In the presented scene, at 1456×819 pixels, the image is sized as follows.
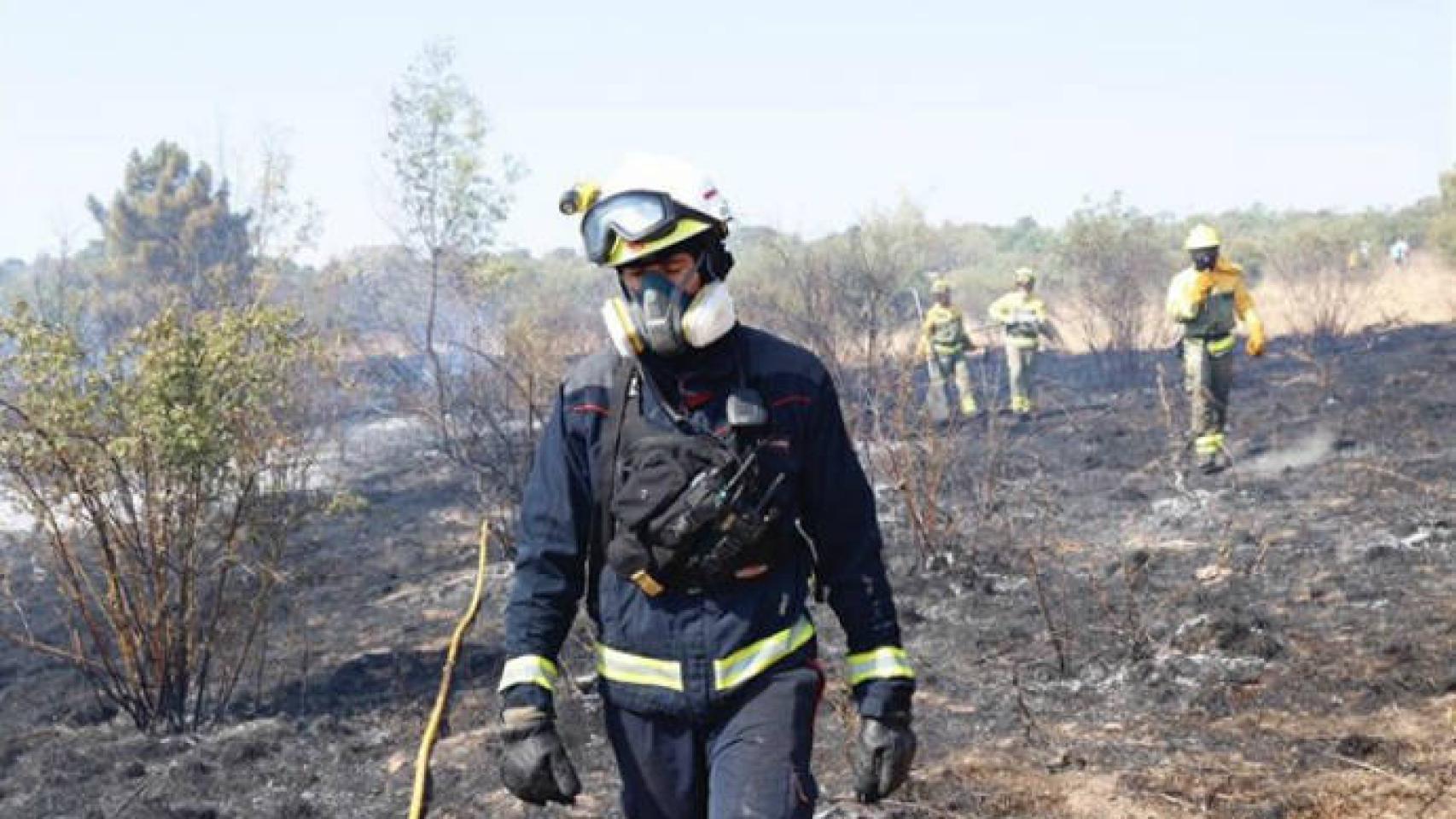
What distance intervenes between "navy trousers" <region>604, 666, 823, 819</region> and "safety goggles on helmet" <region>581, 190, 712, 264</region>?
2.91 feet

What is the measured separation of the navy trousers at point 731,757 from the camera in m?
2.46

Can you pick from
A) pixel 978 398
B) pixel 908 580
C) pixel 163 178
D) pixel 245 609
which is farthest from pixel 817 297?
pixel 163 178

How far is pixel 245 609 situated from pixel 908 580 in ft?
12.3

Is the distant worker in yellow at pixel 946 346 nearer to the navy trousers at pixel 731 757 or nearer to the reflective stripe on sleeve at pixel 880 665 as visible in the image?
the reflective stripe on sleeve at pixel 880 665

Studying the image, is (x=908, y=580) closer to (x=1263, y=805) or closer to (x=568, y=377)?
(x=1263, y=805)

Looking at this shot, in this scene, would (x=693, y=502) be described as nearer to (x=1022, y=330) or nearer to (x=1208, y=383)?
(x=1208, y=383)

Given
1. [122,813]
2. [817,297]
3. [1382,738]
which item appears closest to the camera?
[1382,738]

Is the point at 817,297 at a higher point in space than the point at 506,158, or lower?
lower

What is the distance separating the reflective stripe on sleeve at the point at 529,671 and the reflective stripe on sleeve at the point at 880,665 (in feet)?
1.99

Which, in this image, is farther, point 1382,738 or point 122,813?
point 122,813

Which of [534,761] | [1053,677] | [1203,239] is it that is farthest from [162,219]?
[534,761]

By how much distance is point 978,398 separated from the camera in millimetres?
16859

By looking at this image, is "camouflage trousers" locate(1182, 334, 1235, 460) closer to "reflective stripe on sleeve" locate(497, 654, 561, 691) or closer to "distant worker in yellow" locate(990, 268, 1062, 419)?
"distant worker in yellow" locate(990, 268, 1062, 419)

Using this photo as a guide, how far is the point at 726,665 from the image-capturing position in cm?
254
